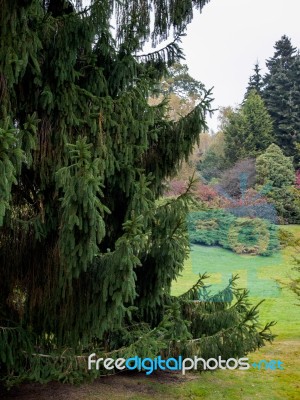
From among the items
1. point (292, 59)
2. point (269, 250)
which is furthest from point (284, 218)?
point (292, 59)

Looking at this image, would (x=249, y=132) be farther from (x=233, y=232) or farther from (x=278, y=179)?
(x=233, y=232)

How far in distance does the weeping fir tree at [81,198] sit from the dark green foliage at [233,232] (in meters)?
9.58

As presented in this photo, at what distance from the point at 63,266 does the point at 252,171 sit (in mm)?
14759

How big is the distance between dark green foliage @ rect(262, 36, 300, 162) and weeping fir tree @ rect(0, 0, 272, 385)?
1642 centimetres

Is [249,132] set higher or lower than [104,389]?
higher

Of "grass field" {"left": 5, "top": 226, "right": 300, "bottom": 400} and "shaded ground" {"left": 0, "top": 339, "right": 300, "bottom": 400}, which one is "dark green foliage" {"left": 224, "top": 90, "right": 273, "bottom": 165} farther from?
"shaded ground" {"left": 0, "top": 339, "right": 300, "bottom": 400}

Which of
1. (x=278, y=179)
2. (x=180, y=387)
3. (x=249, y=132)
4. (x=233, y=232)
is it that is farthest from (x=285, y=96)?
(x=180, y=387)

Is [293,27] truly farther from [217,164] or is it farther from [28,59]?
[28,59]

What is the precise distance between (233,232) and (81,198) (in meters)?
11.5

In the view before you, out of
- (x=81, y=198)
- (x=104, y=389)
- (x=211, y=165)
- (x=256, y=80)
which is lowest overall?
(x=104, y=389)

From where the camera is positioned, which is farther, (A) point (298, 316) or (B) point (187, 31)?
(A) point (298, 316)

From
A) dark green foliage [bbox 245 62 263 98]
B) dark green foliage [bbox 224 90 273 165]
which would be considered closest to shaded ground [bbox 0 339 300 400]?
dark green foliage [bbox 224 90 273 165]

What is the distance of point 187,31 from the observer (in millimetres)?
4121

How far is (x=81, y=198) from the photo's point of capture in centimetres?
246
